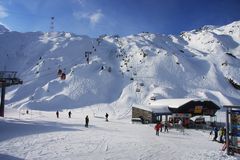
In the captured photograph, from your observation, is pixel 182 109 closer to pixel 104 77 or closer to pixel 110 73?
pixel 104 77

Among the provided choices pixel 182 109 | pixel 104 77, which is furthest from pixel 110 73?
pixel 182 109

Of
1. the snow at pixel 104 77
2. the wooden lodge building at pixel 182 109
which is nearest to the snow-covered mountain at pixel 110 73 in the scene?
the snow at pixel 104 77

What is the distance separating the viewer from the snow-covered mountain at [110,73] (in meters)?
66.2

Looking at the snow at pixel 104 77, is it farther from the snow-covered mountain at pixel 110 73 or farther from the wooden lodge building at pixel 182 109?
the wooden lodge building at pixel 182 109

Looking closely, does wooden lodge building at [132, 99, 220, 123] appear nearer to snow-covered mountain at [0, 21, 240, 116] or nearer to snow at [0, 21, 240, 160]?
snow at [0, 21, 240, 160]

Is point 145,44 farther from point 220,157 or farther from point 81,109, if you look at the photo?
point 220,157

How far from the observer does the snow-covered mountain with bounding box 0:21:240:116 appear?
66.2m

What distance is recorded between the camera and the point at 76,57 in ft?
328

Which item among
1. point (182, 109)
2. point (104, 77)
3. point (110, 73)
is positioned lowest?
point (182, 109)

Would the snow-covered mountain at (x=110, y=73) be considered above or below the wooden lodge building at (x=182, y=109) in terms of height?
above

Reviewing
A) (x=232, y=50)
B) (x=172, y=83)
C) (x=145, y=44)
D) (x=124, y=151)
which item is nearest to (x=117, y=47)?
(x=145, y=44)

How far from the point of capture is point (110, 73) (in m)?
81.2

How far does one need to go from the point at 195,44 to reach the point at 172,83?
6842 centimetres

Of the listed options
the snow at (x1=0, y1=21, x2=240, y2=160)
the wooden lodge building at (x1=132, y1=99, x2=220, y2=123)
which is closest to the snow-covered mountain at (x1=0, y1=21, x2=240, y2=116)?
A: the snow at (x1=0, y1=21, x2=240, y2=160)
